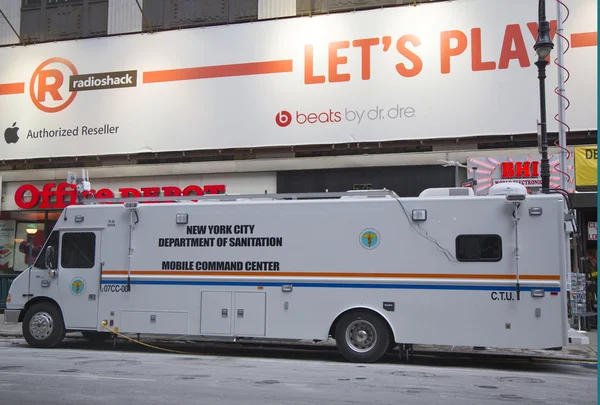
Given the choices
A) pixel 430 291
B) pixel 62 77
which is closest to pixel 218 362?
pixel 430 291

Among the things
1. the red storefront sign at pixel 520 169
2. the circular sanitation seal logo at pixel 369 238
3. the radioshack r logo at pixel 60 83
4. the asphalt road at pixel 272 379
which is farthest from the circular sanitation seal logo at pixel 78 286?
the red storefront sign at pixel 520 169

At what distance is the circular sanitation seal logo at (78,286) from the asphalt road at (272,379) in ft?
3.98

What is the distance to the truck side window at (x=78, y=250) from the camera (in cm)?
1273

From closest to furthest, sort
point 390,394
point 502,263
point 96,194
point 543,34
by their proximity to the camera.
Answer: point 390,394
point 502,263
point 543,34
point 96,194

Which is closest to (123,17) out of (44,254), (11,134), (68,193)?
(11,134)

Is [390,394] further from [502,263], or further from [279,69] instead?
[279,69]

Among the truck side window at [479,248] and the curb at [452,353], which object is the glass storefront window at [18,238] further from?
the truck side window at [479,248]

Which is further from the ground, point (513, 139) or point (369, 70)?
point (369, 70)

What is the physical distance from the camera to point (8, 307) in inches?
508

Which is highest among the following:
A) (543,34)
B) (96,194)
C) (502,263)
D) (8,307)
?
(543,34)

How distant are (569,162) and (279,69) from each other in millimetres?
8821

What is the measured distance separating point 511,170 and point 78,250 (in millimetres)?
11269

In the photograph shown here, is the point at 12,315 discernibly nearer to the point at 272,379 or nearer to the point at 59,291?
the point at 59,291

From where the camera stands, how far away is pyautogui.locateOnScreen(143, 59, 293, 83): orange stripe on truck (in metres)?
19.2
